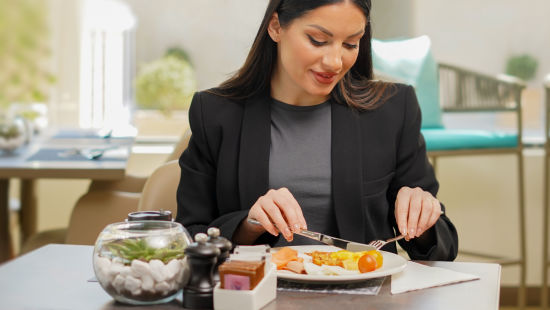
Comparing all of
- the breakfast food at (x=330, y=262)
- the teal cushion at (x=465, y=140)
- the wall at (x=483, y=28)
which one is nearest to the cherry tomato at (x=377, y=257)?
the breakfast food at (x=330, y=262)

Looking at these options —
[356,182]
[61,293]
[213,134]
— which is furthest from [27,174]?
[61,293]

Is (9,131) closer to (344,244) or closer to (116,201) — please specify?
(116,201)

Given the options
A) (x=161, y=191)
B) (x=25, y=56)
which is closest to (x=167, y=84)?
(x=25, y=56)

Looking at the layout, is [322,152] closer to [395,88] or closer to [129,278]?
[395,88]

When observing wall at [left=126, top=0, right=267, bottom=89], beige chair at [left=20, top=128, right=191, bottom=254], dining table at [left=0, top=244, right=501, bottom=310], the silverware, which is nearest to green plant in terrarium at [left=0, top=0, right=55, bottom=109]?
wall at [left=126, top=0, right=267, bottom=89]

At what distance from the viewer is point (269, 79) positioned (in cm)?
175

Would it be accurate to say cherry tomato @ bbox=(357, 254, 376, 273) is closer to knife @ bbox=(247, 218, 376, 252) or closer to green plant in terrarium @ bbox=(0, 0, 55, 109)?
knife @ bbox=(247, 218, 376, 252)

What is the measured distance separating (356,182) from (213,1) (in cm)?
273

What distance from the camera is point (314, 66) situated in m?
1.52

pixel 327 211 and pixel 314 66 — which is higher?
pixel 314 66

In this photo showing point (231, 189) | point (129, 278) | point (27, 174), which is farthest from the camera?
point (27, 174)

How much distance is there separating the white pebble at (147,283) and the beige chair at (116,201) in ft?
2.75

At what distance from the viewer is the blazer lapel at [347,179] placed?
161 cm

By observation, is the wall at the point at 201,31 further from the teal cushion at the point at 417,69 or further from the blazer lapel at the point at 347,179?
the blazer lapel at the point at 347,179
